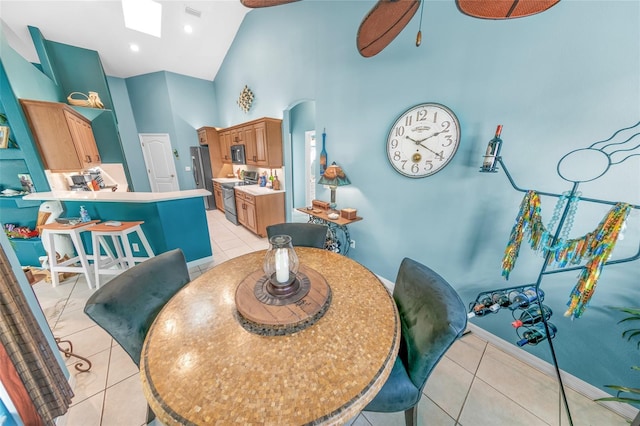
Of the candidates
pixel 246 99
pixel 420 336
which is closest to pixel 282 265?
pixel 420 336

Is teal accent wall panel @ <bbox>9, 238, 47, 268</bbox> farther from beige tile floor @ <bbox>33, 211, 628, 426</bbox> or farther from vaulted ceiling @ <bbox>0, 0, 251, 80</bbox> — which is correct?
vaulted ceiling @ <bbox>0, 0, 251, 80</bbox>

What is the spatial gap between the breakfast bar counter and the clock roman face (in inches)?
99.4

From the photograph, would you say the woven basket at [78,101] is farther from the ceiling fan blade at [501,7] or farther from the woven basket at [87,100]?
the ceiling fan blade at [501,7]

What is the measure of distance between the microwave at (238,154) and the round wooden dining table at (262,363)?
399 cm

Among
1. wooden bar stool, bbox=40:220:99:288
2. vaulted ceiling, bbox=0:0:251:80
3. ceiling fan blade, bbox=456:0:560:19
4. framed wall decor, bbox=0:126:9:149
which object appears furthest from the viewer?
vaulted ceiling, bbox=0:0:251:80

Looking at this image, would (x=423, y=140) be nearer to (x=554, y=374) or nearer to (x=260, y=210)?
(x=554, y=374)

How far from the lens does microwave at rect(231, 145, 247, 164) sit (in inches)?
180

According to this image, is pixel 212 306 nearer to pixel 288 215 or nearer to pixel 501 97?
pixel 501 97

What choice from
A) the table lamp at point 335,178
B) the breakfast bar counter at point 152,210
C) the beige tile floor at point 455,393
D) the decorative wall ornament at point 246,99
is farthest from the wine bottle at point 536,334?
the decorative wall ornament at point 246,99

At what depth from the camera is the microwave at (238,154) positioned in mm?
4570

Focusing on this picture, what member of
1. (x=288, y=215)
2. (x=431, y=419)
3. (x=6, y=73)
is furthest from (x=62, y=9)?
(x=431, y=419)

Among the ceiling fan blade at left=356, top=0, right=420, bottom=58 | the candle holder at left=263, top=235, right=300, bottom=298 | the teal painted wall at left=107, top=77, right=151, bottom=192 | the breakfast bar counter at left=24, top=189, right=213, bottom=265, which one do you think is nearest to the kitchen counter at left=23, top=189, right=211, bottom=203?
the breakfast bar counter at left=24, top=189, right=213, bottom=265

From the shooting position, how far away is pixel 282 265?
42.0 inches

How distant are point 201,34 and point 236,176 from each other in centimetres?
317
